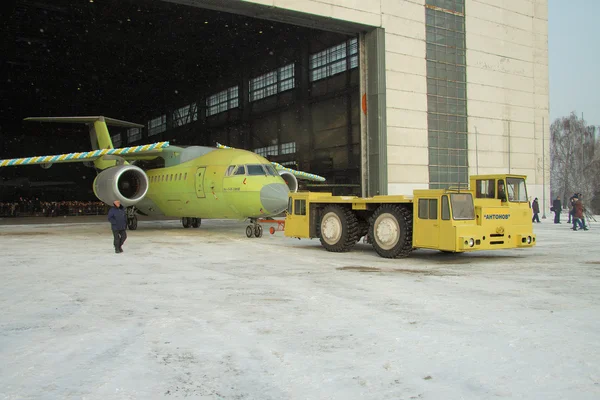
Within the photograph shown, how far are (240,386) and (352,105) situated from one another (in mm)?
28113

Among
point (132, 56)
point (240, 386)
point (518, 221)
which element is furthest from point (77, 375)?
point (132, 56)

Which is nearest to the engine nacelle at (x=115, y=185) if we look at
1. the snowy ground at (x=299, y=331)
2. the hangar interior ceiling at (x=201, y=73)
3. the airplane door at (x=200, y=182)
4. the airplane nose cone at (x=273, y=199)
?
the airplane door at (x=200, y=182)

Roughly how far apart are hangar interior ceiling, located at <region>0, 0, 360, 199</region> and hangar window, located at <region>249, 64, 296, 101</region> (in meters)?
0.08

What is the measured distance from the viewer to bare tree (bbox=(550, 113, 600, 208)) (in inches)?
2109

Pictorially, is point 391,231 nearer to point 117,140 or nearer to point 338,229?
point 338,229

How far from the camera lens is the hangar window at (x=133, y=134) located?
206ft

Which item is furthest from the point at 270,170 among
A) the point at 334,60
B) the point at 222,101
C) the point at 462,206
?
the point at 222,101

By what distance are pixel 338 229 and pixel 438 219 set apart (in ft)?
10.5

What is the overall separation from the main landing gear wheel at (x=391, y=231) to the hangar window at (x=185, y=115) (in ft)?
126

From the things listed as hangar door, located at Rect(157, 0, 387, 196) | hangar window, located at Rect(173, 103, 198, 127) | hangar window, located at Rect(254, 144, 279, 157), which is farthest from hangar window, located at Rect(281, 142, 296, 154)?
hangar window, located at Rect(173, 103, 198, 127)

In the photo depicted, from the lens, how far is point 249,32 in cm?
3550

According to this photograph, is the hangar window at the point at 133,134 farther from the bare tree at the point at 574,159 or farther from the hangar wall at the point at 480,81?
the bare tree at the point at 574,159

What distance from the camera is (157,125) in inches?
2274

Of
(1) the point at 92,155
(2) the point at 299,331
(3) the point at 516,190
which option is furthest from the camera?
(1) the point at 92,155
